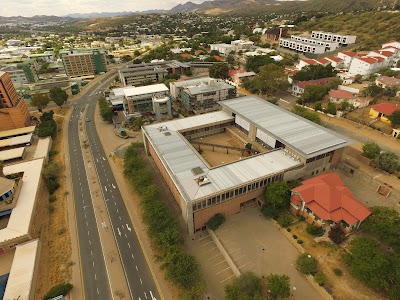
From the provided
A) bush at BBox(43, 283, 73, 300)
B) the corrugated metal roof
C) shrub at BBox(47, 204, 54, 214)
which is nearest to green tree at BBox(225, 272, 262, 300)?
bush at BBox(43, 283, 73, 300)

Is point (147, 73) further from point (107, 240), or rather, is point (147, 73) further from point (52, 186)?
point (107, 240)

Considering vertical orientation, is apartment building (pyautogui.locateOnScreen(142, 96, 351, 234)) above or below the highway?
above

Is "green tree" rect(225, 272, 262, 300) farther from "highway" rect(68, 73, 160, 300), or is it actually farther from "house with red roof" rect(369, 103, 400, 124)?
"house with red roof" rect(369, 103, 400, 124)

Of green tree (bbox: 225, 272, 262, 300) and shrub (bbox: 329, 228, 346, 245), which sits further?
shrub (bbox: 329, 228, 346, 245)

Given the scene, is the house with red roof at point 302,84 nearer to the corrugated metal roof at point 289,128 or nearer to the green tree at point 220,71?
the corrugated metal roof at point 289,128

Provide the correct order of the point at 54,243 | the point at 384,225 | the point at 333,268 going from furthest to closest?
the point at 54,243, the point at 384,225, the point at 333,268

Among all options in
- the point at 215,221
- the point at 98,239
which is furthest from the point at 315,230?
the point at 98,239


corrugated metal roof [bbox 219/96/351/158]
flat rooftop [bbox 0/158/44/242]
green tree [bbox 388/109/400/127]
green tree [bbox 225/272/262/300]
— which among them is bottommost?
flat rooftop [bbox 0/158/44/242]

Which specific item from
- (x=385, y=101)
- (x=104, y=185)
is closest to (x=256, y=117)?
(x=104, y=185)
